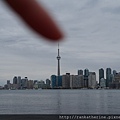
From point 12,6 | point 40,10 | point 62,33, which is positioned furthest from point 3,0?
point 62,33

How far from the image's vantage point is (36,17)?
4.12 feet

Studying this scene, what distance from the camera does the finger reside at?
1.24m

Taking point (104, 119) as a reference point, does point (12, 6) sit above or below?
above

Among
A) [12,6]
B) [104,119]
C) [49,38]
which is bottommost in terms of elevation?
[104,119]

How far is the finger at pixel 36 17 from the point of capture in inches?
48.6

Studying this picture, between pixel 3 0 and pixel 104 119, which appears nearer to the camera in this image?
pixel 3 0

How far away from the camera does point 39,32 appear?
1305mm

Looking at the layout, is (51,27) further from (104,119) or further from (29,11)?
(104,119)

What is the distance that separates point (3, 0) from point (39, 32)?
7.4 inches

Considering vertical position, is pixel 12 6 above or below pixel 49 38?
above

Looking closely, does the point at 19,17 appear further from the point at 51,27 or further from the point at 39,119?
the point at 39,119

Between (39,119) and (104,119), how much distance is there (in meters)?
14.3

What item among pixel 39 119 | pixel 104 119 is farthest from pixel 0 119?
pixel 104 119

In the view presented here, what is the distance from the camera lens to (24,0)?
1232 mm
